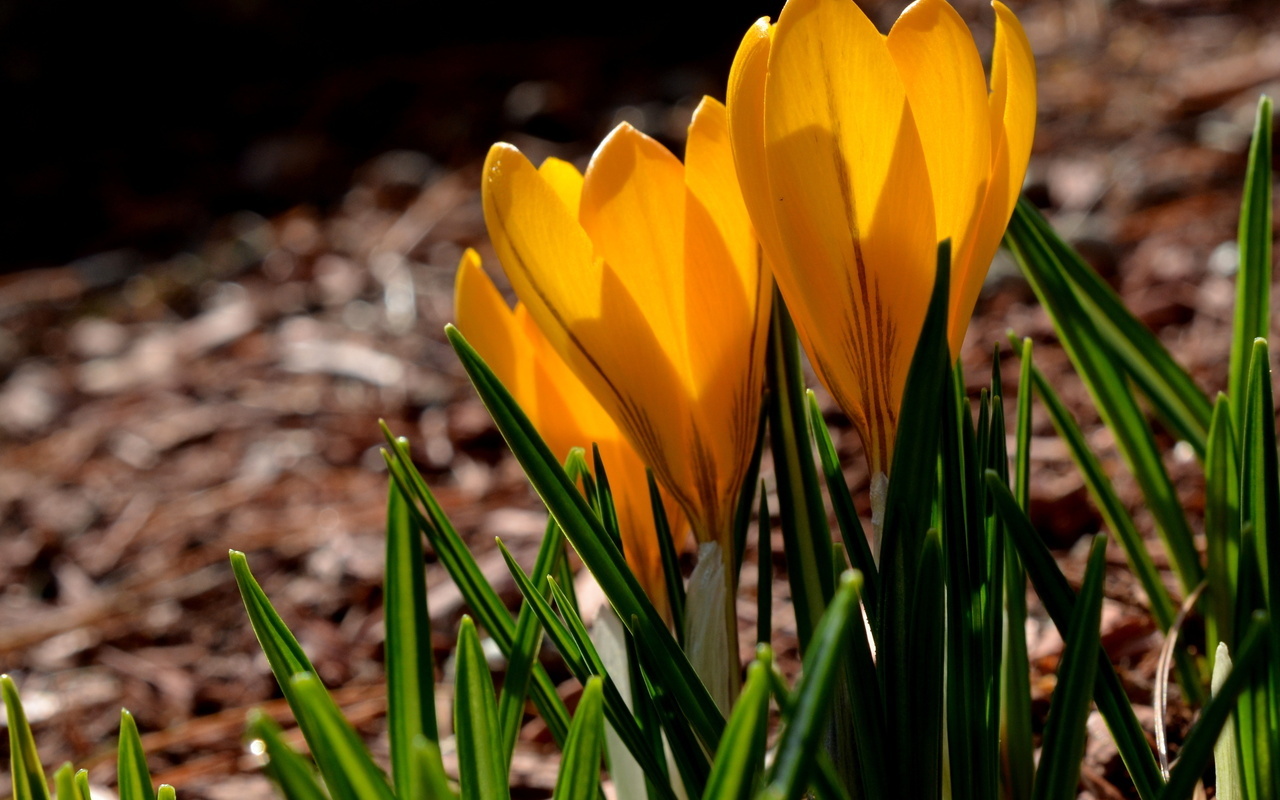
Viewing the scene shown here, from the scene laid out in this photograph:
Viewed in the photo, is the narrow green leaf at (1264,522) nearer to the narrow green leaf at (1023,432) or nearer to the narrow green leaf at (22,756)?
the narrow green leaf at (1023,432)

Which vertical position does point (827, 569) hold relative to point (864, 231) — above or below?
below

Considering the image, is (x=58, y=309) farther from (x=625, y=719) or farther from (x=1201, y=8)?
(x=1201, y=8)

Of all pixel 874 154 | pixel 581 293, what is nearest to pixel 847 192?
pixel 874 154

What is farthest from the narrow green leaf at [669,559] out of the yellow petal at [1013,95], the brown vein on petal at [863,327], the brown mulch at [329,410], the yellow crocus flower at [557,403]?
the brown mulch at [329,410]

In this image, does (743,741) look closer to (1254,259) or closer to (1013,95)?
(1013,95)

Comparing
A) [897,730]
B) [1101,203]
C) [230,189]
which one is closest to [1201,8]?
[1101,203]

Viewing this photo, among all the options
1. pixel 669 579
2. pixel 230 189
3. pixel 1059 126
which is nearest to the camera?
pixel 669 579
